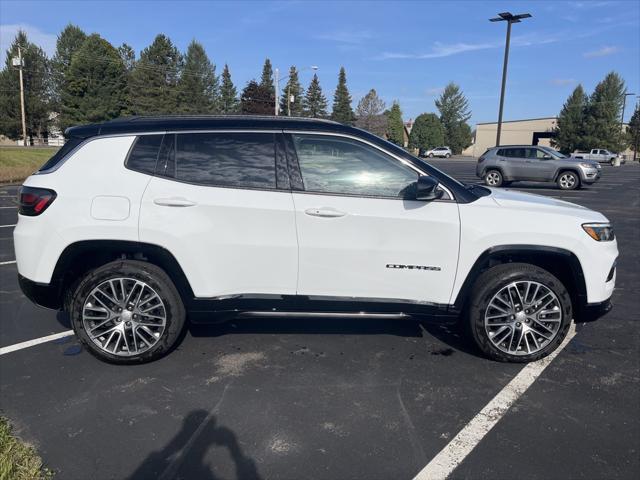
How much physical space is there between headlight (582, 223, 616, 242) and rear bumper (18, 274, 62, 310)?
4181mm

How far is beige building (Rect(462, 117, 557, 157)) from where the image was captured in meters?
77.1

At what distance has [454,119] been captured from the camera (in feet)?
288

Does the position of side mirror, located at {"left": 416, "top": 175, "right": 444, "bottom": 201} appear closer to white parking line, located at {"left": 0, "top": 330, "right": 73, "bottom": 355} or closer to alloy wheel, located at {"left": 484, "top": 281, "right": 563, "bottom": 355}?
alloy wheel, located at {"left": 484, "top": 281, "right": 563, "bottom": 355}

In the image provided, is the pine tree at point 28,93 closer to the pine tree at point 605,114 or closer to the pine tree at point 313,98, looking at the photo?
the pine tree at point 313,98

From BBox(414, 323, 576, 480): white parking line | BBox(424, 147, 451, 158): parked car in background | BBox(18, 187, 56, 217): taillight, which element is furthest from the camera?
BBox(424, 147, 451, 158): parked car in background

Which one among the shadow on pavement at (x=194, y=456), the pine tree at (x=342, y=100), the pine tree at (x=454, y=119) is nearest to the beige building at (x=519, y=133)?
the pine tree at (x=454, y=119)

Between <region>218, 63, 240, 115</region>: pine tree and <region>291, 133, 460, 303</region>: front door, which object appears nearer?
<region>291, 133, 460, 303</region>: front door

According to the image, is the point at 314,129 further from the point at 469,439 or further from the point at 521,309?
the point at 469,439

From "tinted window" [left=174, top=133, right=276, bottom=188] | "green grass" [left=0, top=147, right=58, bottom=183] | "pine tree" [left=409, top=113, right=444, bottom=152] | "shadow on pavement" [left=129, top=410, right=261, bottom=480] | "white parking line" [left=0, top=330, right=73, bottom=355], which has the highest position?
"pine tree" [left=409, top=113, right=444, bottom=152]

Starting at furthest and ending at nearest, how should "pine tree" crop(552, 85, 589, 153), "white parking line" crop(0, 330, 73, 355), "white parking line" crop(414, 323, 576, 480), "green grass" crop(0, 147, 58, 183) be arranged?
"pine tree" crop(552, 85, 589, 153)
"green grass" crop(0, 147, 58, 183)
"white parking line" crop(0, 330, 73, 355)
"white parking line" crop(414, 323, 576, 480)

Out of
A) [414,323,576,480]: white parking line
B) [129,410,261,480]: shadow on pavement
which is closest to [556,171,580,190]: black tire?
[414,323,576,480]: white parking line

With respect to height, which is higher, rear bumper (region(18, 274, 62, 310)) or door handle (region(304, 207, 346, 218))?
door handle (region(304, 207, 346, 218))

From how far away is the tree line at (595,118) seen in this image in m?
58.9

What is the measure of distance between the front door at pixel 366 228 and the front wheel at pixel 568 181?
17.9 meters
